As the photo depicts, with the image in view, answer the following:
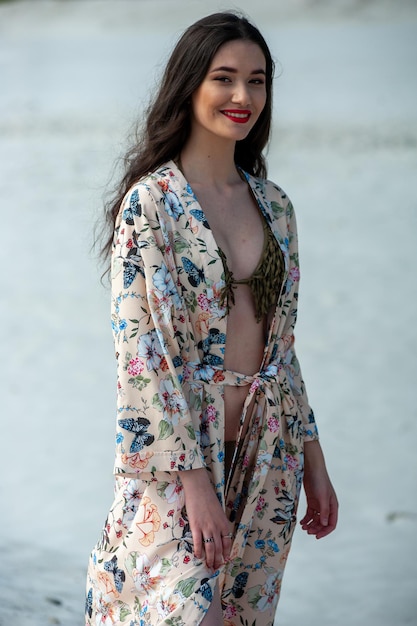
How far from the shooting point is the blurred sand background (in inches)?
154

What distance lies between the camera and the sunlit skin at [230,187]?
2.05m

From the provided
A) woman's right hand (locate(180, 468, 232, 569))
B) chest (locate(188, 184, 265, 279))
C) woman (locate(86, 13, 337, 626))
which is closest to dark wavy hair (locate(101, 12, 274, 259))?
woman (locate(86, 13, 337, 626))

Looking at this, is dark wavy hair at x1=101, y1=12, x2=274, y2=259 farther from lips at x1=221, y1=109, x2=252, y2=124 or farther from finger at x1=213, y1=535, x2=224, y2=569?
finger at x1=213, y1=535, x2=224, y2=569

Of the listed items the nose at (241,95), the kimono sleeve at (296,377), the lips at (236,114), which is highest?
the nose at (241,95)

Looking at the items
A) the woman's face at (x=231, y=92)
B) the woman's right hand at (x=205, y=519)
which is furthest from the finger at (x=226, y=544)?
the woman's face at (x=231, y=92)

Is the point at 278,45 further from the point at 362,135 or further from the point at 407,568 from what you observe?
the point at 407,568

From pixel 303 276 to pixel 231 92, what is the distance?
20.1ft

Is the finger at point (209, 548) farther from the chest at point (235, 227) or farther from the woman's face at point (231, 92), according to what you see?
the woman's face at point (231, 92)

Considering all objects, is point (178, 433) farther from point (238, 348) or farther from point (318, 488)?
point (318, 488)

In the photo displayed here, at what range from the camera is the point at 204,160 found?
7.03ft

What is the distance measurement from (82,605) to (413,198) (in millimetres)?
7242

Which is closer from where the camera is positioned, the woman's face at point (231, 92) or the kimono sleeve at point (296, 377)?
the woman's face at point (231, 92)

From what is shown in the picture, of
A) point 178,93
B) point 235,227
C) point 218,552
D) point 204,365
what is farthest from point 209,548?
point 178,93

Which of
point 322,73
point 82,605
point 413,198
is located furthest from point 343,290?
point 322,73
